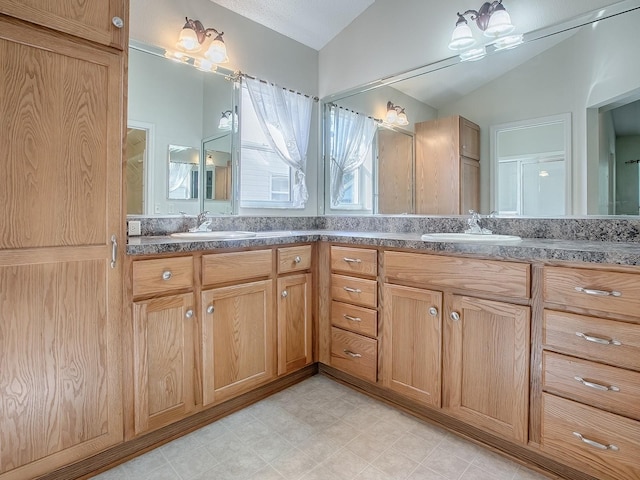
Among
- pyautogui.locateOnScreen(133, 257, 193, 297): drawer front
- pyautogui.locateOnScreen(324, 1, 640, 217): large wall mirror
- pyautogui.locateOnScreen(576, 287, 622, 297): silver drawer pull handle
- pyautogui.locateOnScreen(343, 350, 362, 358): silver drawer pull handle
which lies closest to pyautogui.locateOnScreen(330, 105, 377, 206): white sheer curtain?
pyautogui.locateOnScreen(324, 1, 640, 217): large wall mirror

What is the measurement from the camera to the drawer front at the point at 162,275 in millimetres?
1506

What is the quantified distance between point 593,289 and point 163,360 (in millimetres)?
1737

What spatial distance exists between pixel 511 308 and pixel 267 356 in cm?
128

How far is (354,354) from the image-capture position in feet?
6.96

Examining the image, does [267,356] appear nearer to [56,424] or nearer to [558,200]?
[56,424]

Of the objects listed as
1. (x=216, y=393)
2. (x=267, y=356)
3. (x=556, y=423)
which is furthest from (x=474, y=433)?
(x=216, y=393)

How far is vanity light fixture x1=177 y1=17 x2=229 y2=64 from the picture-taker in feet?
7.15

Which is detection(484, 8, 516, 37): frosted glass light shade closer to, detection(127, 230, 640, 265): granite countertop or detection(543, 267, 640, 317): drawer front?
detection(127, 230, 640, 265): granite countertop

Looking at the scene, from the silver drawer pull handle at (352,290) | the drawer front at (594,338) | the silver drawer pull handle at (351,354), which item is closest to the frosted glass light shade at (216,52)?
the silver drawer pull handle at (352,290)

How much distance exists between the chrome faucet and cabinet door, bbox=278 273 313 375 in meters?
1.01

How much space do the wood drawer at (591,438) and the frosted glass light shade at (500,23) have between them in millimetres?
1859

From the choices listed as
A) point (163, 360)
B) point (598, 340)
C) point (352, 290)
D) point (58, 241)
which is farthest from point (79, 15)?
Answer: point (598, 340)

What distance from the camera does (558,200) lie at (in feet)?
6.02

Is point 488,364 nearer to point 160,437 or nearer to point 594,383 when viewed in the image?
point 594,383
